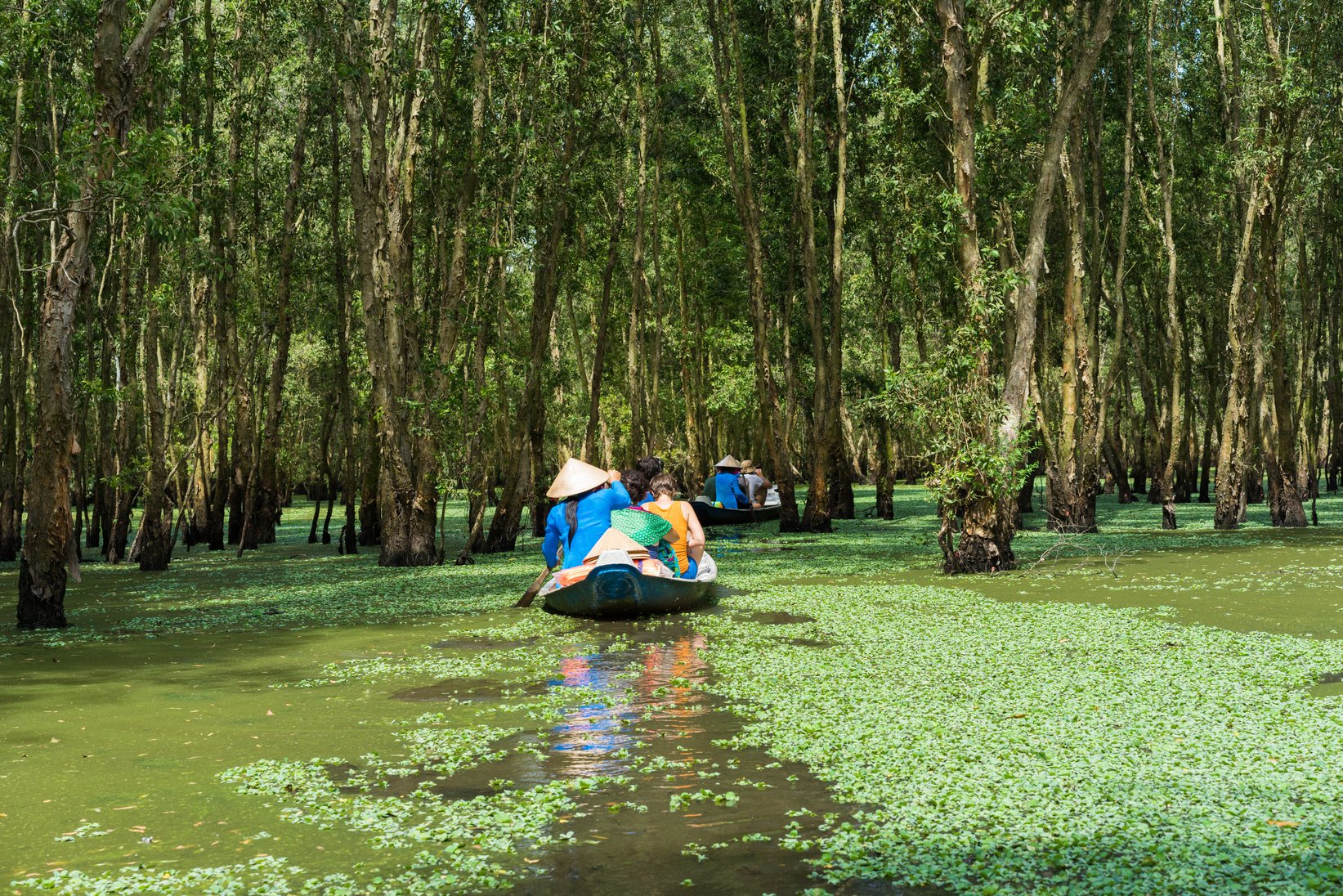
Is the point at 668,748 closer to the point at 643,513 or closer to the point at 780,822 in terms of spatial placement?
the point at 780,822

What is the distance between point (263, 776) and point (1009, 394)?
9627 mm

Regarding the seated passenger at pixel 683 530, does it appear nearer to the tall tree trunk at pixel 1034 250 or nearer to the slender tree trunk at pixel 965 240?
the slender tree trunk at pixel 965 240

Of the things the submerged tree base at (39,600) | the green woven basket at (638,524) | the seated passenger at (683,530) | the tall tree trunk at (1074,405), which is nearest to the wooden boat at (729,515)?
the tall tree trunk at (1074,405)

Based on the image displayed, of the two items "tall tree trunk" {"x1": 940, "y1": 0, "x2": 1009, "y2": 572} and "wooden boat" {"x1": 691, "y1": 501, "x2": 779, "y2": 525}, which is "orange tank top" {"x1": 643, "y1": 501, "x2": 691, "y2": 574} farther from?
"wooden boat" {"x1": 691, "y1": 501, "x2": 779, "y2": 525}

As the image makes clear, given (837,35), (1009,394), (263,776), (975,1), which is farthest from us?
(837,35)

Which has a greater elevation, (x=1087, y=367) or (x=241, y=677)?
(x=1087, y=367)

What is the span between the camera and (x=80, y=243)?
381 inches

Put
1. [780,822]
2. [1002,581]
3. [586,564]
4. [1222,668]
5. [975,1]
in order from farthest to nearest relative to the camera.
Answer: [975,1] → [1002,581] → [586,564] → [1222,668] → [780,822]

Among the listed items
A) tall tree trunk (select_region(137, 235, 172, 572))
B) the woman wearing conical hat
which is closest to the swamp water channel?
the woman wearing conical hat

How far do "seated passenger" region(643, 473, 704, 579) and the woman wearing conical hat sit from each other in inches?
13.2

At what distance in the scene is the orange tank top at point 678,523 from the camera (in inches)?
442

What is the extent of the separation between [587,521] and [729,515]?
13.1 m

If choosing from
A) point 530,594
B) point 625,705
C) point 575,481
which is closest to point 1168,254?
point 575,481

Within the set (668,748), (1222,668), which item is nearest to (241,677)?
(668,748)
